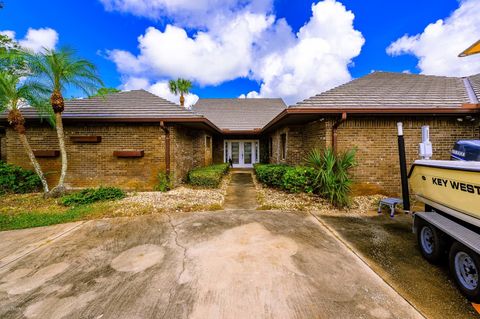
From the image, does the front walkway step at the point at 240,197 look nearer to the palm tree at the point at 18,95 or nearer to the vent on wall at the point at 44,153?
the palm tree at the point at 18,95

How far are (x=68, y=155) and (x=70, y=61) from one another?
3409 millimetres

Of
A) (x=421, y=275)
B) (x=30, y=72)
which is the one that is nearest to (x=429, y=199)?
(x=421, y=275)

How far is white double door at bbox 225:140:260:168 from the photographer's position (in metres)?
16.9

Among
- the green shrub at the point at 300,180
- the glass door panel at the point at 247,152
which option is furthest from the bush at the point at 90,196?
the glass door panel at the point at 247,152

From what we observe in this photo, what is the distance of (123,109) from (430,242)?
31.4ft

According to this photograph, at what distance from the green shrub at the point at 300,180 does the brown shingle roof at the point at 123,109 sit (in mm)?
3919

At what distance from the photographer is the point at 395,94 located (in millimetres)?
7414

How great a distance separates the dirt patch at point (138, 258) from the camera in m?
3.04

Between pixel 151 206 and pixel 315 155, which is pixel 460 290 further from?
pixel 151 206

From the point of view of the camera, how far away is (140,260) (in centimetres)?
323

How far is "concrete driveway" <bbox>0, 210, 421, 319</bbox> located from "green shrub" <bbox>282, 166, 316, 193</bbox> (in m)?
2.23

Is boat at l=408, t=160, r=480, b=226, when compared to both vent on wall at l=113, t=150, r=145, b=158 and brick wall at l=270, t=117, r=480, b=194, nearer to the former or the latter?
brick wall at l=270, t=117, r=480, b=194

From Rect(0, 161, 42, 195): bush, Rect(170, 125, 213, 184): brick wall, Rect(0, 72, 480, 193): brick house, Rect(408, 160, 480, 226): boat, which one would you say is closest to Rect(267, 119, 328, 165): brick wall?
Rect(0, 72, 480, 193): brick house

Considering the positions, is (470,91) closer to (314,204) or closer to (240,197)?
(314,204)
